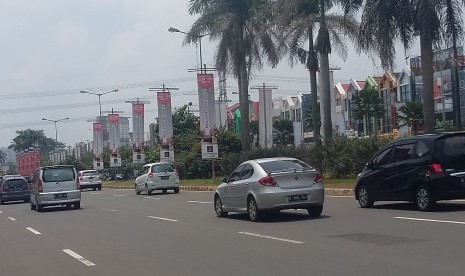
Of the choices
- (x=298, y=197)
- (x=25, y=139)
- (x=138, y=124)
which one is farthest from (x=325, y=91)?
(x=25, y=139)

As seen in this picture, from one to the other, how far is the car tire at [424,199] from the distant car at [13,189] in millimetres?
26767

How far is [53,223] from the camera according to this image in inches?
896

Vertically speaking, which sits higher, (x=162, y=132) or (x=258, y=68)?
(x=258, y=68)

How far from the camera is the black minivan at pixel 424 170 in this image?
55.8 feet

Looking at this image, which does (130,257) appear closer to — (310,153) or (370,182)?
(370,182)

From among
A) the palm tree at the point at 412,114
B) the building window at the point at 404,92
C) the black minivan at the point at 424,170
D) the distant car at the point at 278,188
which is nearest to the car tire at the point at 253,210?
the distant car at the point at 278,188

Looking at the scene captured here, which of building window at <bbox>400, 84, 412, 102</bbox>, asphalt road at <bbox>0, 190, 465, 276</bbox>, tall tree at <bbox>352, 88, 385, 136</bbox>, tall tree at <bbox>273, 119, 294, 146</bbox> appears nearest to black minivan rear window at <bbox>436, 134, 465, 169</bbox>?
asphalt road at <bbox>0, 190, 465, 276</bbox>

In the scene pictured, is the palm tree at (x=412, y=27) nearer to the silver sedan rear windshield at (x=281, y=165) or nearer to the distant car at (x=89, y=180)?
the silver sedan rear windshield at (x=281, y=165)

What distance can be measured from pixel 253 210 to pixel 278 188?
3.38 ft

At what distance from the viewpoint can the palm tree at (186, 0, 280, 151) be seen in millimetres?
44406

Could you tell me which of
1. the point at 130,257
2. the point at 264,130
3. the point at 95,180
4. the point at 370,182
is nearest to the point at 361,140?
the point at 370,182

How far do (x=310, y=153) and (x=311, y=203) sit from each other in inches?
737

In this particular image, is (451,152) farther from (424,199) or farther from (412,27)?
(412,27)

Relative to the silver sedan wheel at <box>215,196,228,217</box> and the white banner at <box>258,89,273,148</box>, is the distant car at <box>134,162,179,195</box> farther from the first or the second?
the white banner at <box>258,89,273,148</box>
